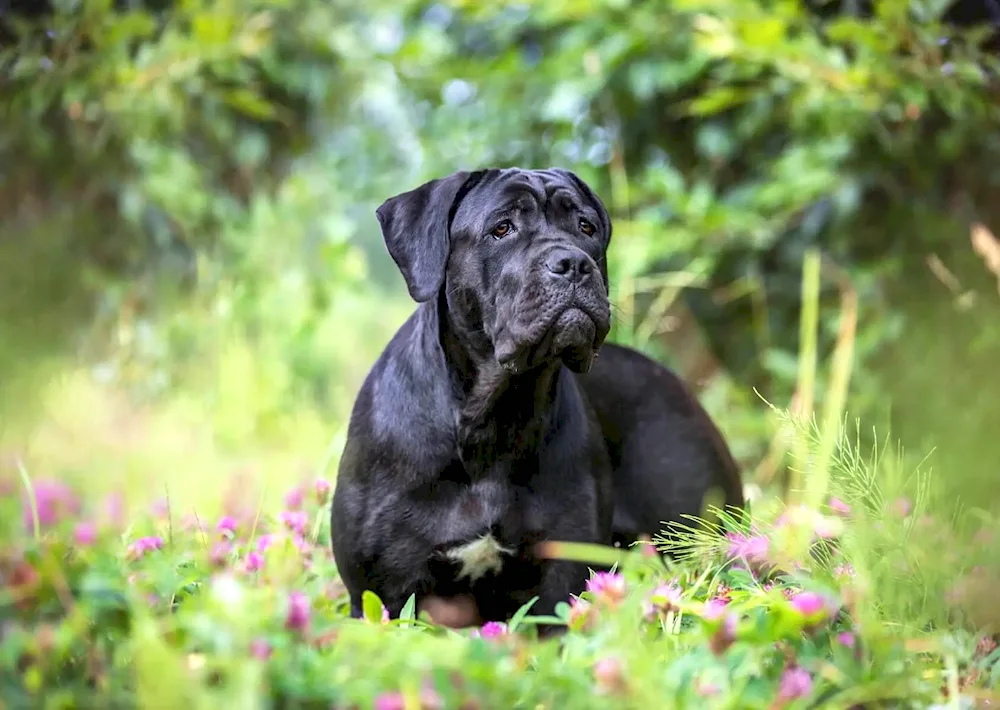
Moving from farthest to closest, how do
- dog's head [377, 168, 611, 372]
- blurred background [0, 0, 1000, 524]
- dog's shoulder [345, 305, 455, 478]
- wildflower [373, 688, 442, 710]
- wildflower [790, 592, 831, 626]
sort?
blurred background [0, 0, 1000, 524]
dog's shoulder [345, 305, 455, 478]
dog's head [377, 168, 611, 372]
wildflower [790, 592, 831, 626]
wildflower [373, 688, 442, 710]

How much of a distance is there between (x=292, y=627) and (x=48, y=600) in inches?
15.9

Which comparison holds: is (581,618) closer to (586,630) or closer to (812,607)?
(586,630)

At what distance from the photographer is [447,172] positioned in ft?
19.3

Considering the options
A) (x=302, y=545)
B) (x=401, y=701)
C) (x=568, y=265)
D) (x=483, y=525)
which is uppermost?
(x=568, y=265)

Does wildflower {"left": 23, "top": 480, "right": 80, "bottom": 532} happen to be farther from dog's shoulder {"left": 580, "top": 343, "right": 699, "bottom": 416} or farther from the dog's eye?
dog's shoulder {"left": 580, "top": 343, "right": 699, "bottom": 416}

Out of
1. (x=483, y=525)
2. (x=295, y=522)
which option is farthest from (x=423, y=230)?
(x=295, y=522)

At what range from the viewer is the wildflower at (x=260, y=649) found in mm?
1651

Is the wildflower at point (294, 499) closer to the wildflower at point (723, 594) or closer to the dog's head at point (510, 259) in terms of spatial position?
the dog's head at point (510, 259)

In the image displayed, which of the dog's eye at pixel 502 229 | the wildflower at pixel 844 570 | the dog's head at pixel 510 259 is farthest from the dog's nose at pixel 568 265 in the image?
the wildflower at pixel 844 570

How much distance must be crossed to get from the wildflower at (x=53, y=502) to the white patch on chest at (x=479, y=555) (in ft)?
4.26

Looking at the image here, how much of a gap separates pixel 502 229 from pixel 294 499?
53.7 inches

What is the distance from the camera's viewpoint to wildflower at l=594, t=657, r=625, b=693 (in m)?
1.75

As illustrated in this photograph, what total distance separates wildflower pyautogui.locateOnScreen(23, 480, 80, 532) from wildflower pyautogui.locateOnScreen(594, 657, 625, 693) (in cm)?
220

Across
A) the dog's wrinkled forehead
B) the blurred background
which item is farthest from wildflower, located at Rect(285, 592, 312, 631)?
the blurred background
